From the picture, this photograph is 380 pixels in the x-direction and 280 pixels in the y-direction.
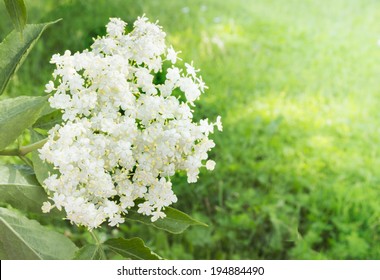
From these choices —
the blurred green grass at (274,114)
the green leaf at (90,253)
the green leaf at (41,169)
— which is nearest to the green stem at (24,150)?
the green leaf at (41,169)

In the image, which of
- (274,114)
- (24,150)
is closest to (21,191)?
(24,150)

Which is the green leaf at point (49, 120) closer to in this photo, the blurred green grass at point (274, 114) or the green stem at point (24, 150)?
the green stem at point (24, 150)

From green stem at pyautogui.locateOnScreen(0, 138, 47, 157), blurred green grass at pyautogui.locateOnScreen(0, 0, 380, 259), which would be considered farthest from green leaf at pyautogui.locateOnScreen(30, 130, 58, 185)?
blurred green grass at pyautogui.locateOnScreen(0, 0, 380, 259)

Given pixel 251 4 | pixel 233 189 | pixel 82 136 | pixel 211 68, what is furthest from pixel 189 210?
pixel 251 4

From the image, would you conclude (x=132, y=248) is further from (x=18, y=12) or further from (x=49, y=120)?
(x=18, y=12)

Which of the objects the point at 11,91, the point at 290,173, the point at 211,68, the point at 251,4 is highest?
the point at 251,4
